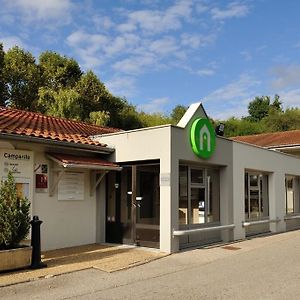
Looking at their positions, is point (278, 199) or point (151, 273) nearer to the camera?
point (151, 273)

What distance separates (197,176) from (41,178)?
14.6ft

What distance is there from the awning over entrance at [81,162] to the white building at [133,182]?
0.03m

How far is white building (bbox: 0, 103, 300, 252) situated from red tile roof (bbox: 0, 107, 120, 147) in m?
0.06

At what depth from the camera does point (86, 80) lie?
36.3m

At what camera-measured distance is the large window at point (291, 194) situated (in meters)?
19.0

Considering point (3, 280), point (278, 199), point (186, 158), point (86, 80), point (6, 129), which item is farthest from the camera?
point (86, 80)

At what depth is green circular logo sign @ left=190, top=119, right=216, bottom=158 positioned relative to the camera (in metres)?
12.2

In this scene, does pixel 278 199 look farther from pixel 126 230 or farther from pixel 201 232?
pixel 126 230

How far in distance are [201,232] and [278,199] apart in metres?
6.07

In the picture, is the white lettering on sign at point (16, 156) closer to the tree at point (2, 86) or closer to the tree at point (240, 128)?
the tree at point (2, 86)

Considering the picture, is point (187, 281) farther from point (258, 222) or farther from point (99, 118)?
point (99, 118)

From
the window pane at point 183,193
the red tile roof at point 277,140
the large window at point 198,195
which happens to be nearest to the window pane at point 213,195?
the large window at point 198,195

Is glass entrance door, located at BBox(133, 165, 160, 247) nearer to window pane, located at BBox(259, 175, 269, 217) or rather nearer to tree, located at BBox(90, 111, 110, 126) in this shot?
window pane, located at BBox(259, 175, 269, 217)

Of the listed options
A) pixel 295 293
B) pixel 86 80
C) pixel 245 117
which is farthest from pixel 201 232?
pixel 245 117
